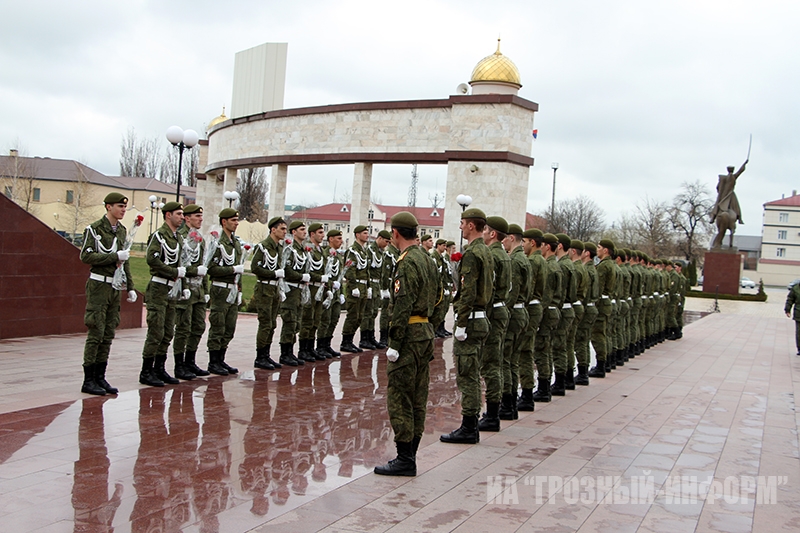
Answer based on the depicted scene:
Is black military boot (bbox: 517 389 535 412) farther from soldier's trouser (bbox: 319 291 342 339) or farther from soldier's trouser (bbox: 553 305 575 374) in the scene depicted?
soldier's trouser (bbox: 319 291 342 339)

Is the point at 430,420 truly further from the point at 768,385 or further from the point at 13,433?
the point at 768,385

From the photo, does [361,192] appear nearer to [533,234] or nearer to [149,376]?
[533,234]

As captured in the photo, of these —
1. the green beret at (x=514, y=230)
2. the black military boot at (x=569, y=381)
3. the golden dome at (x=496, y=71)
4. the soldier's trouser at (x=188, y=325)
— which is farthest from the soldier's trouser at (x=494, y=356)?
Answer: the golden dome at (x=496, y=71)

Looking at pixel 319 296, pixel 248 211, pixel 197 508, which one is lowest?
pixel 197 508

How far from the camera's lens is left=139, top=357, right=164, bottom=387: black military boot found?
816 centimetres

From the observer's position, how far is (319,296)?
10.7 meters

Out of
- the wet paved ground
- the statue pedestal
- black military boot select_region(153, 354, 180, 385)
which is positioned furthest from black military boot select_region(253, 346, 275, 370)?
the statue pedestal

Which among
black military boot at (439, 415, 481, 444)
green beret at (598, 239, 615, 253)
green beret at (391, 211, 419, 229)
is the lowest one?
black military boot at (439, 415, 481, 444)

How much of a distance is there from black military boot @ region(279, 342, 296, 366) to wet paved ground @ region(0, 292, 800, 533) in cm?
44

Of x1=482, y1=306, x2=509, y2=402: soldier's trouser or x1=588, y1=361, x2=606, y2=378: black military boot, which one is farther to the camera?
x1=588, y1=361, x2=606, y2=378: black military boot

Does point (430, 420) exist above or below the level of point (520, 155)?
below

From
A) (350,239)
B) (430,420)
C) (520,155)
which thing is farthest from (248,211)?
(430,420)

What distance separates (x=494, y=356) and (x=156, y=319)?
12.6 ft

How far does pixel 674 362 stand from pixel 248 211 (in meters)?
55.9
